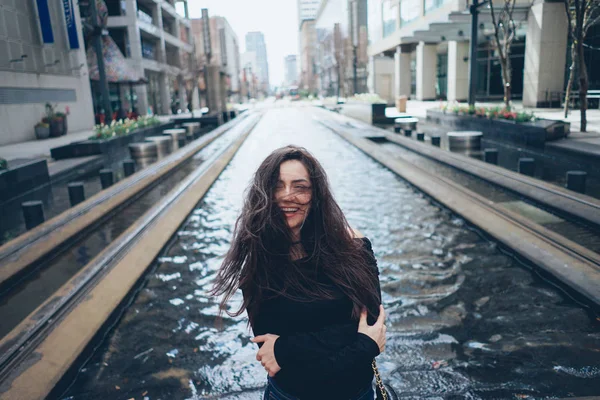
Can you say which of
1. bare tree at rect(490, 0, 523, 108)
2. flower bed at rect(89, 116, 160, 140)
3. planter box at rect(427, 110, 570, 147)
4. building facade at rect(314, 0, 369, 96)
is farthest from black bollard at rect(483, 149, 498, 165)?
building facade at rect(314, 0, 369, 96)

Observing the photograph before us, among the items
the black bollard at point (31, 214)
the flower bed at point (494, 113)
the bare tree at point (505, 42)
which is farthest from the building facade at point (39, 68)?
the bare tree at point (505, 42)

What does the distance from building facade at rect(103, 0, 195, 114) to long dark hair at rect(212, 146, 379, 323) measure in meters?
41.6

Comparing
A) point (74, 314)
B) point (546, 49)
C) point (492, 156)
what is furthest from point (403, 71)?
point (74, 314)

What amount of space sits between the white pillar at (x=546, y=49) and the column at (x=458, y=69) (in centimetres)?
898

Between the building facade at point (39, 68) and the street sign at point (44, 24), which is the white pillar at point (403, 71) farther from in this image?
the street sign at point (44, 24)

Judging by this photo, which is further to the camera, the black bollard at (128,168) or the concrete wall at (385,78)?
the concrete wall at (385,78)

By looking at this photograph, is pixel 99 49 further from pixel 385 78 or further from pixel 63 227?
pixel 385 78

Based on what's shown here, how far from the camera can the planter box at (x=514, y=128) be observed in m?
14.2

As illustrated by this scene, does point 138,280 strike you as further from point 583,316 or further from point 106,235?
A: point 583,316

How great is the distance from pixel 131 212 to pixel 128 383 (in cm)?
612

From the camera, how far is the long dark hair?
6.72 ft

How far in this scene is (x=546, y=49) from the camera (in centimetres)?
2695

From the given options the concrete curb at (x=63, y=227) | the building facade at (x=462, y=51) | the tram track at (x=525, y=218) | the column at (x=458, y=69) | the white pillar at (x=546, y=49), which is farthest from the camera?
the column at (x=458, y=69)

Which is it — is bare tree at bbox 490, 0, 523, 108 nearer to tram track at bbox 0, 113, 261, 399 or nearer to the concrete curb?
the concrete curb
